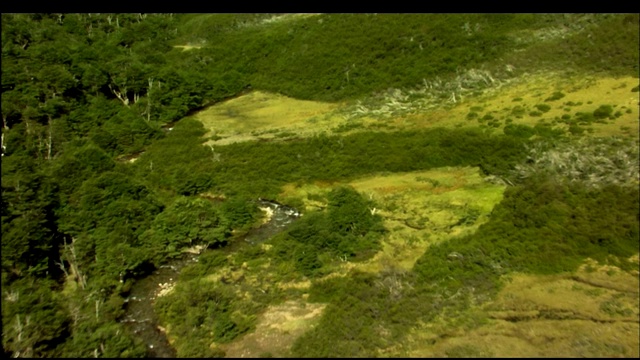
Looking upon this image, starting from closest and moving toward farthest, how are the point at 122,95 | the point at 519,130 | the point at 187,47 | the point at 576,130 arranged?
the point at 576,130
the point at 519,130
the point at 122,95
the point at 187,47

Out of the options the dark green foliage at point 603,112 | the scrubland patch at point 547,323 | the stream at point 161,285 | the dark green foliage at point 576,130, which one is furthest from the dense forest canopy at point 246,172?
the dark green foliage at point 603,112

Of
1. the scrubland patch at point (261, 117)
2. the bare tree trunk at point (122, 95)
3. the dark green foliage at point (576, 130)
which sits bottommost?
the scrubland patch at point (261, 117)

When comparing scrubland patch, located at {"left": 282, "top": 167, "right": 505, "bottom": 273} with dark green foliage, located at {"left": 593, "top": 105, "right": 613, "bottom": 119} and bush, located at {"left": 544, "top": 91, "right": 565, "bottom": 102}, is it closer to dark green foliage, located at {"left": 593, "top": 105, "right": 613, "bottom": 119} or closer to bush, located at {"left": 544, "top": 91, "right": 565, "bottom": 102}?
dark green foliage, located at {"left": 593, "top": 105, "right": 613, "bottom": 119}

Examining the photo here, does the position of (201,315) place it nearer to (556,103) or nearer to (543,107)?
(543,107)

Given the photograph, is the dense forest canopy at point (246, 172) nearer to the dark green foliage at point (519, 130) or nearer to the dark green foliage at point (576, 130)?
the dark green foliage at point (519, 130)

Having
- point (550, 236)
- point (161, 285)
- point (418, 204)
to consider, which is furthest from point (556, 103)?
point (161, 285)

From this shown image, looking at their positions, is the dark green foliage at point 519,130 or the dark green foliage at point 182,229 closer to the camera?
the dark green foliage at point 182,229
